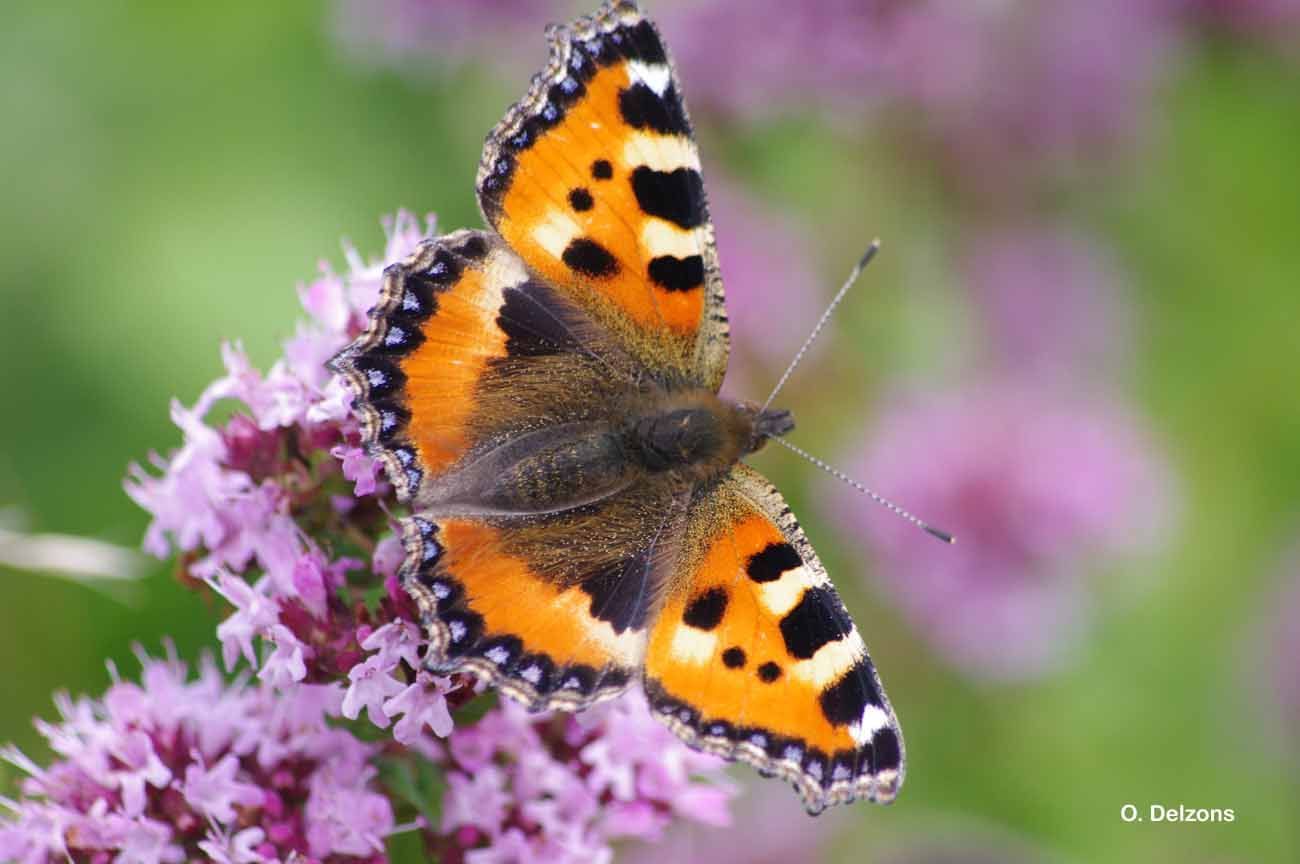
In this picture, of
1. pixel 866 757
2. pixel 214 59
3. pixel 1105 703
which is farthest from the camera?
pixel 214 59

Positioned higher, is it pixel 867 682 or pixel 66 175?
pixel 66 175

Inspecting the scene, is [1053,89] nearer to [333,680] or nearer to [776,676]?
[776,676]

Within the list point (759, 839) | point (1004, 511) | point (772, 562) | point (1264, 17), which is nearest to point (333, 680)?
point (772, 562)

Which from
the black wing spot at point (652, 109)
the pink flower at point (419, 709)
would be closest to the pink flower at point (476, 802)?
the pink flower at point (419, 709)

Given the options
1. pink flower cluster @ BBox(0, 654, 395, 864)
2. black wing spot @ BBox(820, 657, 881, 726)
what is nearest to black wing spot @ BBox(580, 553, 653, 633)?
black wing spot @ BBox(820, 657, 881, 726)

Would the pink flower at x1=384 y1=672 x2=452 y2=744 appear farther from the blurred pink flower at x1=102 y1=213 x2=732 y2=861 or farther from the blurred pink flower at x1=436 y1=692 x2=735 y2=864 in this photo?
the blurred pink flower at x1=436 y1=692 x2=735 y2=864

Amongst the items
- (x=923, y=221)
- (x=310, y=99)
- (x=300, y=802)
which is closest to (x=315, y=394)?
(x=300, y=802)

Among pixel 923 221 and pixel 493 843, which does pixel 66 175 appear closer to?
pixel 923 221
